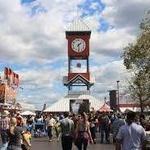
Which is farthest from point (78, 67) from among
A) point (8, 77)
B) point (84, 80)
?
point (8, 77)

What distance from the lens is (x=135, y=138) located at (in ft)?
38.9

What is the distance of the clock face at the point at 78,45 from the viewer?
310 feet

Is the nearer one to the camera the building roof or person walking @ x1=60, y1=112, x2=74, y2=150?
person walking @ x1=60, y1=112, x2=74, y2=150

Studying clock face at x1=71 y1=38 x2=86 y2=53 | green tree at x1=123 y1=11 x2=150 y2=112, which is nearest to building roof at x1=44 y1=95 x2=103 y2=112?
clock face at x1=71 y1=38 x2=86 y2=53

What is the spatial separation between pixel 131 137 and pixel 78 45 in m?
83.9

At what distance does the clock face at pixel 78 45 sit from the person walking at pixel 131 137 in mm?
82332

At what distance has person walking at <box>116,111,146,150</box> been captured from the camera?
11.8 m

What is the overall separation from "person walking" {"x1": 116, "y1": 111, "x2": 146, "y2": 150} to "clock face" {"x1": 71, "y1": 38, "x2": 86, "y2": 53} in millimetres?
82332

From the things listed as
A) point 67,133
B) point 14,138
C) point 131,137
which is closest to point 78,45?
point 67,133

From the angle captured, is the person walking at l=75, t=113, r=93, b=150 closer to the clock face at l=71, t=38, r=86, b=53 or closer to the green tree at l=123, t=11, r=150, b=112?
the green tree at l=123, t=11, r=150, b=112

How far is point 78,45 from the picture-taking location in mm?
95500

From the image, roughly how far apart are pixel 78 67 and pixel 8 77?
1101 inches

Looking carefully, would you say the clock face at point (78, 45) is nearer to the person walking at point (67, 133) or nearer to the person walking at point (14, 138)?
the person walking at point (67, 133)

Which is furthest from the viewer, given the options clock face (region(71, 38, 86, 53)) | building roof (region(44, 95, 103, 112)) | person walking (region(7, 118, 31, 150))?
clock face (region(71, 38, 86, 53))
